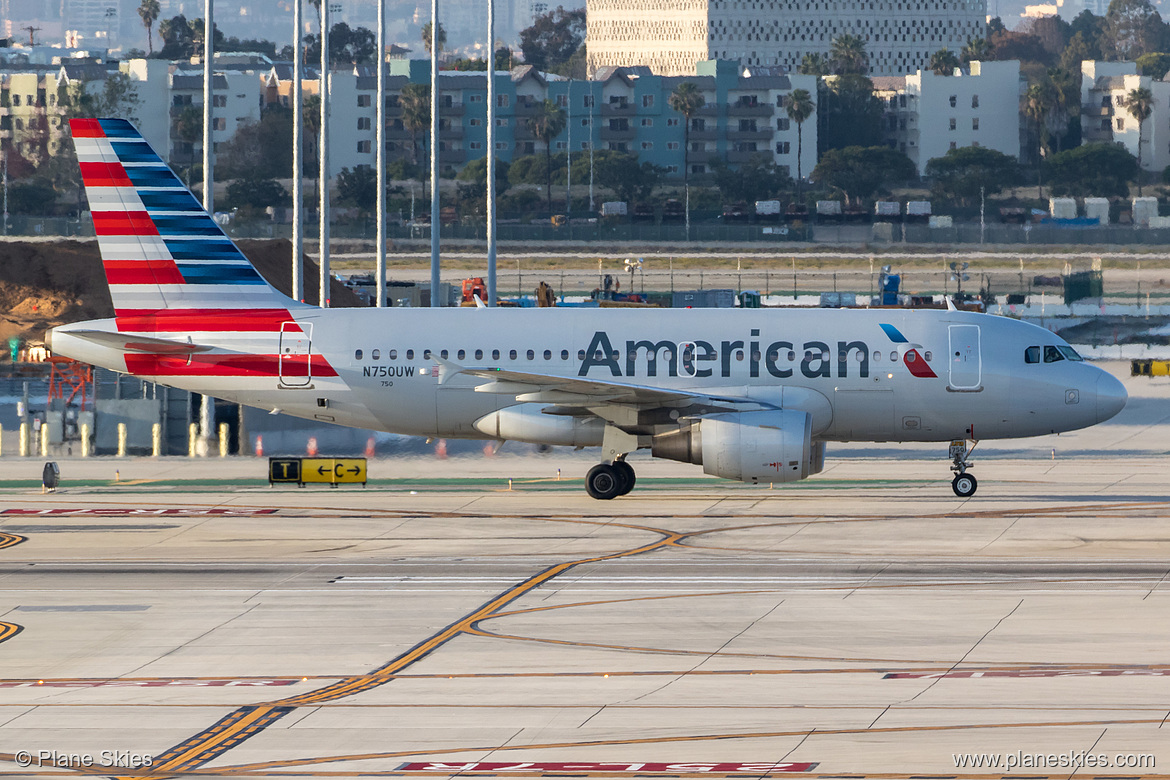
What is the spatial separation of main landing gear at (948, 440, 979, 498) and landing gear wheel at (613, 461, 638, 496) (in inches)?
316

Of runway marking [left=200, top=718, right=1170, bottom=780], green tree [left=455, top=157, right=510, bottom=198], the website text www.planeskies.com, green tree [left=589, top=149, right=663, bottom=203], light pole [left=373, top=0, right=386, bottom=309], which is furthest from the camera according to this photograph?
green tree [left=589, top=149, right=663, bottom=203]

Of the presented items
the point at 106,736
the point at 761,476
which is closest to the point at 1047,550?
the point at 761,476

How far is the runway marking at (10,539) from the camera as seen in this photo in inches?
1312

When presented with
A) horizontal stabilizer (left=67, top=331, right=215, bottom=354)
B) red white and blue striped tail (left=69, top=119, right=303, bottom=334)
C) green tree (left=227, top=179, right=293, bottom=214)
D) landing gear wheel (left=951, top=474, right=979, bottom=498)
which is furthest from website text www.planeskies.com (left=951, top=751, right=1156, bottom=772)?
green tree (left=227, top=179, right=293, bottom=214)

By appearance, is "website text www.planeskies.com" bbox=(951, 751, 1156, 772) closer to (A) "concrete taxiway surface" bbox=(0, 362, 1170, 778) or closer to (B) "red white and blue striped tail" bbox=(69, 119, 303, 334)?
(A) "concrete taxiway surface" bbox=(0, 362, 1170, 778)

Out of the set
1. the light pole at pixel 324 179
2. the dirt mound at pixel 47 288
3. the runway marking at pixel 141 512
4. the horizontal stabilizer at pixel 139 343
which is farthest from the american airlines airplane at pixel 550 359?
the dirt mound at pixel 47 288

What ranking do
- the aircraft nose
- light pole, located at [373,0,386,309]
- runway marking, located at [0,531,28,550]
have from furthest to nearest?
light pole, located at [373,0,386,309] → the aircraft nose → runway marking, located at [0,531,28,550]

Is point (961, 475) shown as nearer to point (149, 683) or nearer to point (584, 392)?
point (584, 392)

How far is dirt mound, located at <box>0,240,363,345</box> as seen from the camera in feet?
208

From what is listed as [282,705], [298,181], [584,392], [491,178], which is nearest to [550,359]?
[584,392]

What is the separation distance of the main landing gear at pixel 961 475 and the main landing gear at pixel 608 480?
8148mm

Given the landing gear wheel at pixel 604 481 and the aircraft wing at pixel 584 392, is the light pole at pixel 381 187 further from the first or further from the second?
the landing gear wheel at pixel 604 481

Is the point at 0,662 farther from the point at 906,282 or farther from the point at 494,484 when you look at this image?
the point at 906,282

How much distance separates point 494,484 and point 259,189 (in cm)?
14678
